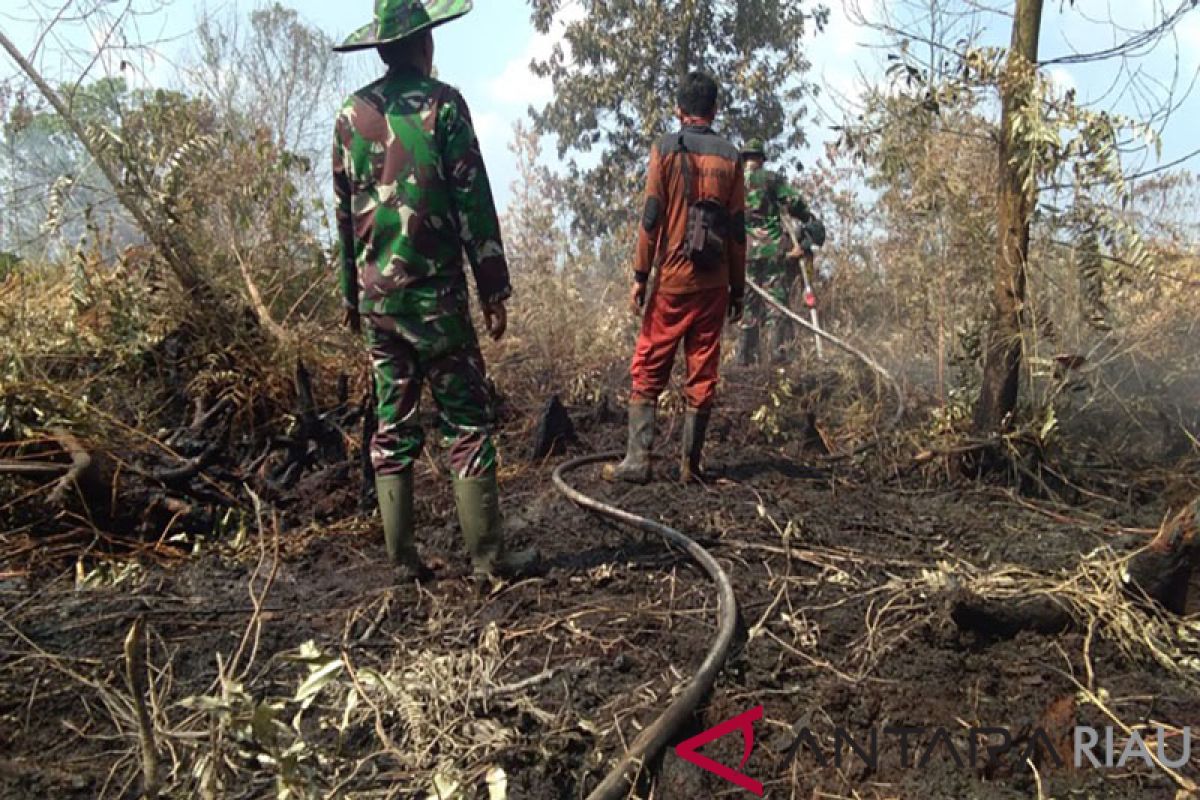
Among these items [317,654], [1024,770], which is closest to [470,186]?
[317,654]

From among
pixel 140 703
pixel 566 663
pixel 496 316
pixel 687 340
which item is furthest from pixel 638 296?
pixel 140 703

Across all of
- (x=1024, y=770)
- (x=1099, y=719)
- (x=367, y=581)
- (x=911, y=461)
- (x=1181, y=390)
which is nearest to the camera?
(x=1024, y=770)

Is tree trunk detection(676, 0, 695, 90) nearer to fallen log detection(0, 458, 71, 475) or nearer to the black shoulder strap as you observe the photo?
the black shoulder strap

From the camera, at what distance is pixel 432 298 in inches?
112

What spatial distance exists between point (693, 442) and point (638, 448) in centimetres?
30

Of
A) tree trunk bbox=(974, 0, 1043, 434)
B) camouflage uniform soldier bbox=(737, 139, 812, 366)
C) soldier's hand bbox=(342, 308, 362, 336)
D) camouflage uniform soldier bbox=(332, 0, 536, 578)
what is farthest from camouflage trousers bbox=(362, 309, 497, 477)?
camouflage uniform soldier bbox=(737, 139, 812, 366)

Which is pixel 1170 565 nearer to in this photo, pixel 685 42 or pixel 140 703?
pixel 140 703

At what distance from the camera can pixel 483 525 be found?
2.95 metres

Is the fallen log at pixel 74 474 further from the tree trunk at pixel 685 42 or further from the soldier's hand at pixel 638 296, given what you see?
the tree trunk at pixel 685 42

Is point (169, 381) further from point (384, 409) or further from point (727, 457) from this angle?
point (727, 457)

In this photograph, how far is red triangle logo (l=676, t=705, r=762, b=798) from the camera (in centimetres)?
195

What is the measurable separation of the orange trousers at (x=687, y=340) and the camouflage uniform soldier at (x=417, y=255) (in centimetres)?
132

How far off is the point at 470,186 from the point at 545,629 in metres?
1.56

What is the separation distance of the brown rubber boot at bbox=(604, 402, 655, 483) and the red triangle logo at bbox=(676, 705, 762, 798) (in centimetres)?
210
